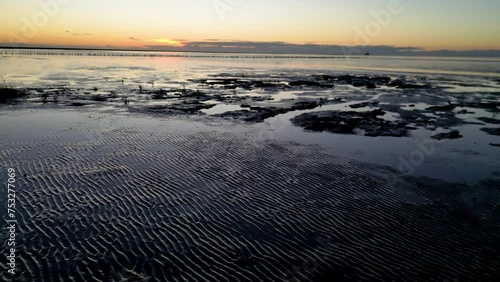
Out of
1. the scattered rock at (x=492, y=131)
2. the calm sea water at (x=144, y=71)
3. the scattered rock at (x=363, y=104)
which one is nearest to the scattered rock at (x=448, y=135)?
the scattered rock at (x=492, y=131)

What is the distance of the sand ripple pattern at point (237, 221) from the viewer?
789 cm

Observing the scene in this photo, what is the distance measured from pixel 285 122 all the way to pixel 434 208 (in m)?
15.0

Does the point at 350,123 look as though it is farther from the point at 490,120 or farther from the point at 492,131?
the point at 490,120

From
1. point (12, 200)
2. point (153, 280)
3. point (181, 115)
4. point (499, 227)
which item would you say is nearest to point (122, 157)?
point (12, 200)

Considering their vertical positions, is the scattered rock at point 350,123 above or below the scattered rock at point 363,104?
above

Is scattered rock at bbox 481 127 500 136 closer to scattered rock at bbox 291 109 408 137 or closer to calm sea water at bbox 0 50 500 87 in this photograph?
scattered rock at bbox 291 109 408 137

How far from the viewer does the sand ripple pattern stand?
7.89 meters

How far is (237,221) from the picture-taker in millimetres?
10180

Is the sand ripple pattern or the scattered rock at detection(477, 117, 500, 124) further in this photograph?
the scattered rock at detection(477, 117, 500, 124)

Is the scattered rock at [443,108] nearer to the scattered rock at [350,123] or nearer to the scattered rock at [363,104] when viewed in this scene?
the scattered rock at [363,104]

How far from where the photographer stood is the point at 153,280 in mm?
7375

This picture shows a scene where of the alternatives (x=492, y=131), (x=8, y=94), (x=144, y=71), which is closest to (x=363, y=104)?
(x=492, y=131)

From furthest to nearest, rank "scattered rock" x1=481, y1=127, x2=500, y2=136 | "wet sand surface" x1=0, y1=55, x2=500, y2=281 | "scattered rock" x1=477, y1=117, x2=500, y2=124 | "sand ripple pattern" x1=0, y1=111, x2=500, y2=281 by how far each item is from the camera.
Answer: "scattered rock" x1=477, y1=117, x2=500, y2=124 < "scattered rock" x1=481, y1=127, x2=500, y2=136 < "wet sand surface" x1=0, y1=55, x2=500, y2=281 < "sand ripple pattern" x1=0, y1=111, x2=500, y2=281

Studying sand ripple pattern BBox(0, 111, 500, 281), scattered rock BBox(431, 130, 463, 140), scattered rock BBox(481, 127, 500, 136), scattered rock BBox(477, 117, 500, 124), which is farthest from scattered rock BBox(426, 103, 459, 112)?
sand ripple pattern BBox(0, 111, 500, 281)
